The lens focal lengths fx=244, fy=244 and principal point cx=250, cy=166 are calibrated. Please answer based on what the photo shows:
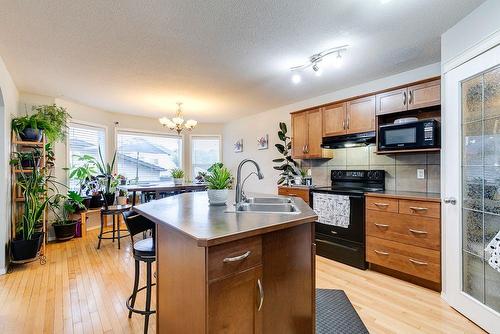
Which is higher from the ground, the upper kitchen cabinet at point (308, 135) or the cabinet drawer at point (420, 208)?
the upper kitchen cabinet at point (308, 135)

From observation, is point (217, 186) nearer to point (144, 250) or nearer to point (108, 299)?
point (144, 250)

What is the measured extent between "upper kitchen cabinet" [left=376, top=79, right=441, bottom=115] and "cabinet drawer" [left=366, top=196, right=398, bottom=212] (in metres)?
1.04

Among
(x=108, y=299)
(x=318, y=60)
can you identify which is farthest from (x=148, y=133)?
(x=318, y=60)

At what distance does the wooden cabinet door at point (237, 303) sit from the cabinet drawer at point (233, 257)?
0.03 m

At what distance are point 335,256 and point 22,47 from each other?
4138 mm

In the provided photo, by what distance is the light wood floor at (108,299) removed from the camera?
6.11ft

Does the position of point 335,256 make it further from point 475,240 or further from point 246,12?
point 246,12

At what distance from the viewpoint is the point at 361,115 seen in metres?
3.17

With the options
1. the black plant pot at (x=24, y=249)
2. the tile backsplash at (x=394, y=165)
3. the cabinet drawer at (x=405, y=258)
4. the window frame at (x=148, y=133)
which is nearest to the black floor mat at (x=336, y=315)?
the cabinet drawer at (x=405, y=258)

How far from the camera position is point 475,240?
6.49 ft

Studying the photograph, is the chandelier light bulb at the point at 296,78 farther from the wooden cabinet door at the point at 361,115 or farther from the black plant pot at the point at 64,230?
the black plant pot at the point at 64,230

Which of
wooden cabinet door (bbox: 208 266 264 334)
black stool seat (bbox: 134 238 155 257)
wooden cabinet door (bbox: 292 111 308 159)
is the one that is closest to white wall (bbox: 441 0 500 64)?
wooden cabinet door (bbox: 292 111 308 159)

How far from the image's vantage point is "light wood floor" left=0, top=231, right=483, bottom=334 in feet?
6.11

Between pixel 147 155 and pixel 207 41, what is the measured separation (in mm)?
4052
